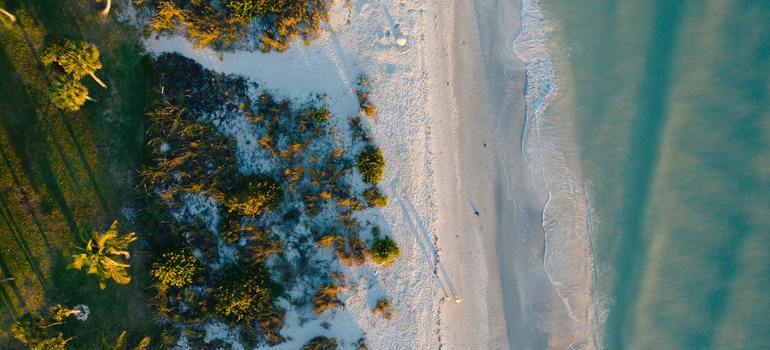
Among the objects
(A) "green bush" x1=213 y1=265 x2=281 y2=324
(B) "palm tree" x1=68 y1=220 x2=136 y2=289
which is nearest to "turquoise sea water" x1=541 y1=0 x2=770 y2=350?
(A) "green bush" x1=213 y1=265 x2=281 y2=324

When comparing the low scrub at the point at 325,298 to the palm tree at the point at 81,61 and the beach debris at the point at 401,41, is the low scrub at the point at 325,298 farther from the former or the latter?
the palm tree at the point at 81,61

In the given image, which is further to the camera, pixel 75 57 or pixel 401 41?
pixel 401 41

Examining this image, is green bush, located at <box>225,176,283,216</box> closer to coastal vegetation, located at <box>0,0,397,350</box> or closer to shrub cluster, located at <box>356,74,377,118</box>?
coastal vegetation, located at <box>0,0,397,350</box>

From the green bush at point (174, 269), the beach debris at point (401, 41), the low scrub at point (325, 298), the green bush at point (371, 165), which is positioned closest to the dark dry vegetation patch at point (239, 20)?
the beach debris at point (401, 41)

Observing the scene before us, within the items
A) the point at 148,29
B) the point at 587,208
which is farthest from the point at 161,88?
the point at 587,208

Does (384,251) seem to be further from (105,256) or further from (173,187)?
(105,256)

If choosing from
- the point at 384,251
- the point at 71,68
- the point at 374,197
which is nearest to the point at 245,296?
the point at 384,251

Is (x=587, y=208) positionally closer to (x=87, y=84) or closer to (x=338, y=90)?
(x=338, y=90)
